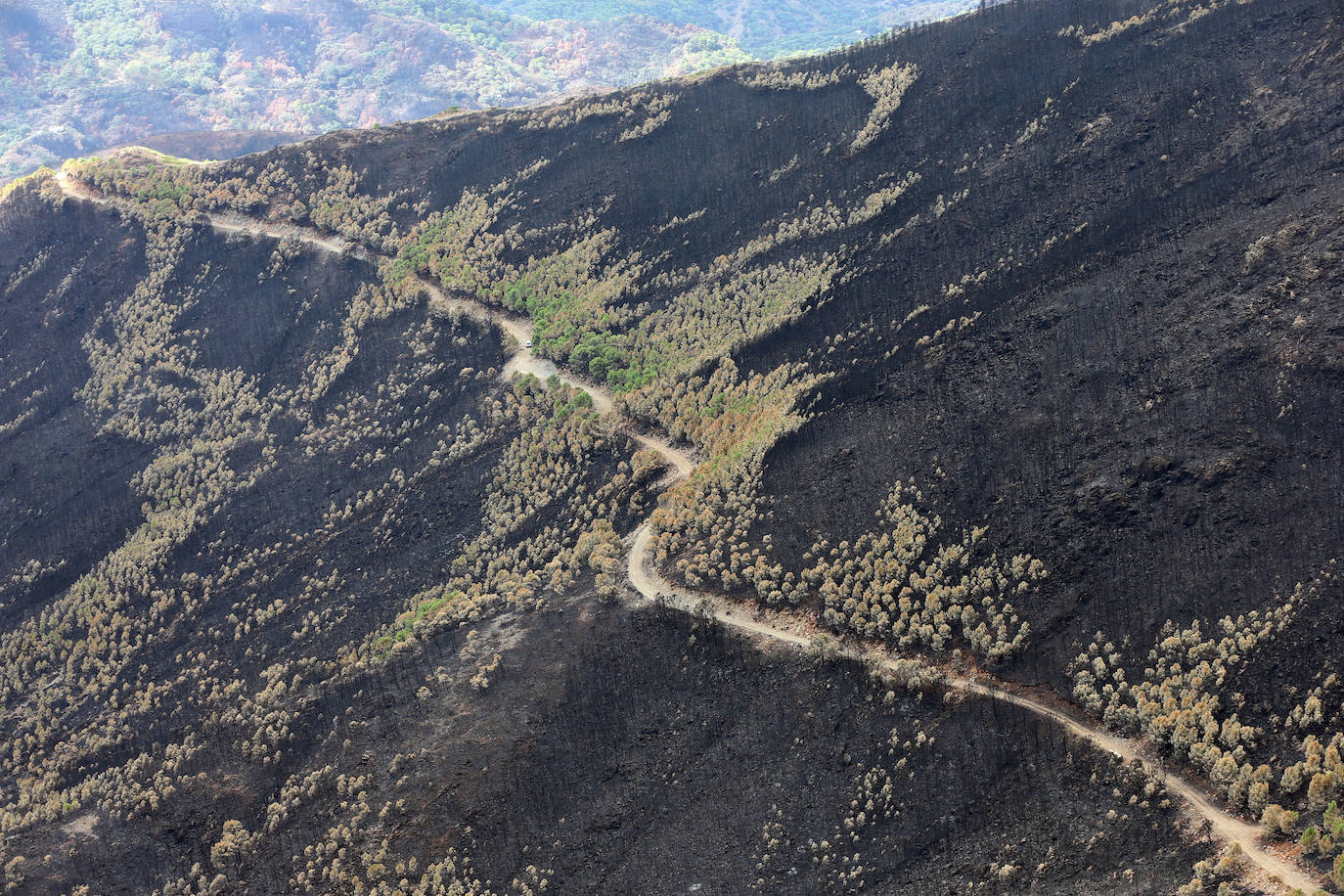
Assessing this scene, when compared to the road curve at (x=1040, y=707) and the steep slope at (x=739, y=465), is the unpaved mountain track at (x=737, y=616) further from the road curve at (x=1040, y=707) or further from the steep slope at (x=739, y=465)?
the steep slope at (x=739, y=465)

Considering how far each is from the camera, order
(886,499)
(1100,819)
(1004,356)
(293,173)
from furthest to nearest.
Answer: (293,173)
(1004,356)
(886,499)
(1100,819)

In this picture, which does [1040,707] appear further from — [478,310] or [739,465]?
[478,310]

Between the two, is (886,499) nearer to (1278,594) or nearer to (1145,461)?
(1145,461)

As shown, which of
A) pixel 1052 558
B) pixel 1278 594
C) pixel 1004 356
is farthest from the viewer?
pixel 1004 356

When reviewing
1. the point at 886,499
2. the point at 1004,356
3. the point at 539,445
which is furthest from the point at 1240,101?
the point at 539,445

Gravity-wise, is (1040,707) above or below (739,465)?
below

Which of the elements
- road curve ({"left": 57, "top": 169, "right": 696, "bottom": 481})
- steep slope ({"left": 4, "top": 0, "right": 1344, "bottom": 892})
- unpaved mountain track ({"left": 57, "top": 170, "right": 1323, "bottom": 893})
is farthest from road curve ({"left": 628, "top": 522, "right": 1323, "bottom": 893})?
road curve ({"left": 57, "top": 169, "right": 696, "bottom": 481})

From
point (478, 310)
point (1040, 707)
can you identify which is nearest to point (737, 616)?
point (1040, 707)

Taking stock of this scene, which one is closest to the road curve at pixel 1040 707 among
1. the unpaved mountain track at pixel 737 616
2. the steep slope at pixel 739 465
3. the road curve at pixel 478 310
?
the unpaved mountain track at pixel 737 616
